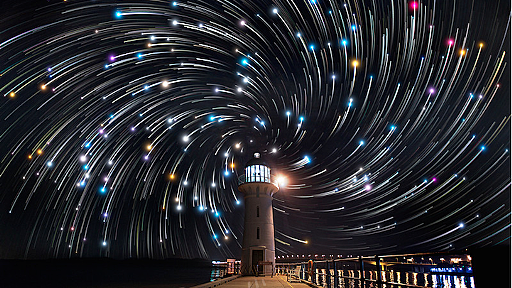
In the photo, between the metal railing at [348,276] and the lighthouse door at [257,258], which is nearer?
the metal railing at [348,276]

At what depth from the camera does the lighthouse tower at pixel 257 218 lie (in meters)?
25.2

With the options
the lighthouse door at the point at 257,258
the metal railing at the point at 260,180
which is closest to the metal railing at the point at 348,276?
the lighthouse door at the point at 257,258

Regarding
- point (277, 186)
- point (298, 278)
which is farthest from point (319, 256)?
point (298, 278)

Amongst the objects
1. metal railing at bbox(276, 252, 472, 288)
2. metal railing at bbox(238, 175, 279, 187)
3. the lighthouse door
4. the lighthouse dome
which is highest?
the lighthouse dome

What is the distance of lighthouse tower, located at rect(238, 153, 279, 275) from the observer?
82.8 ft

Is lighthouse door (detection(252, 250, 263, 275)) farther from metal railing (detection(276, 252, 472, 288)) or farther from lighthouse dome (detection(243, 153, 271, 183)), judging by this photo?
metal railing (detection(276, 252, 472, 288))

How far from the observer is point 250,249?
2548 centimetres

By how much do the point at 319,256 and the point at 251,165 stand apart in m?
96.2

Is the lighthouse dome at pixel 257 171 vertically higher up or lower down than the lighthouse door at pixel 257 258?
higher up

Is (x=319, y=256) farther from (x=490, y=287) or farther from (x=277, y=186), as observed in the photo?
(x=490, y=287)

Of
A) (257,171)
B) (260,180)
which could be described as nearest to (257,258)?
(260,180)

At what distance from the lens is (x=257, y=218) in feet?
87.7

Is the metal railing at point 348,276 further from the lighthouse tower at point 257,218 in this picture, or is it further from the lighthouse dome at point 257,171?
the lighthouse dome at point 257,171

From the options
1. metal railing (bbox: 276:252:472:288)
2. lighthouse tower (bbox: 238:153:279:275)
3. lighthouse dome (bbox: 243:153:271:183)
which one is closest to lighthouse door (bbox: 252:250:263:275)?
lighthouse tower (bbox: 238:153:279:275)
